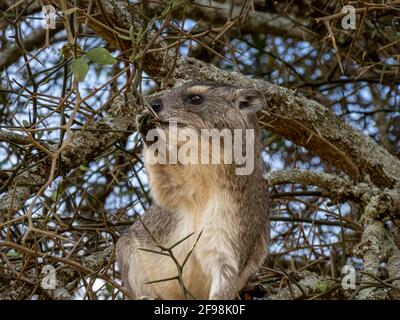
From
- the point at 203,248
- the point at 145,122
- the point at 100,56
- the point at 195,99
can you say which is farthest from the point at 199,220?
the point at 100,56

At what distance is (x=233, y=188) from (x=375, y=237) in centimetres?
101

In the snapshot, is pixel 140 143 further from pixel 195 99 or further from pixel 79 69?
pixel 79 69

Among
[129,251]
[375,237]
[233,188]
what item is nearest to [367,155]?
[375,237]

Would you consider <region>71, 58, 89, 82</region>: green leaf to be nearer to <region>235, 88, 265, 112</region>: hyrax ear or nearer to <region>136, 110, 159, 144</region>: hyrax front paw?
<region>136, 110, 159, 144</region>: hyrax front paw

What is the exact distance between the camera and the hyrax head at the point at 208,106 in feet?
16.4

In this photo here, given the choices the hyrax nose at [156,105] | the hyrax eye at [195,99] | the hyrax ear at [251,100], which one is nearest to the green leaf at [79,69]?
the hyrax nose at [156,105]

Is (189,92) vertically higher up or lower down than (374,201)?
higher up

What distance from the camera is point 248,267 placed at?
5023 mm

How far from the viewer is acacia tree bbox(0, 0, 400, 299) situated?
4371 mm

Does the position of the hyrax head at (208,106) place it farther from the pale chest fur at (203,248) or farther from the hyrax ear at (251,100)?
the pale chest fur at (203,248)

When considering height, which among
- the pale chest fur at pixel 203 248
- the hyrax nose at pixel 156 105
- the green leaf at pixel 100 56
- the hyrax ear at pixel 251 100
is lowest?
the pale chest fur at pixel 203 248
